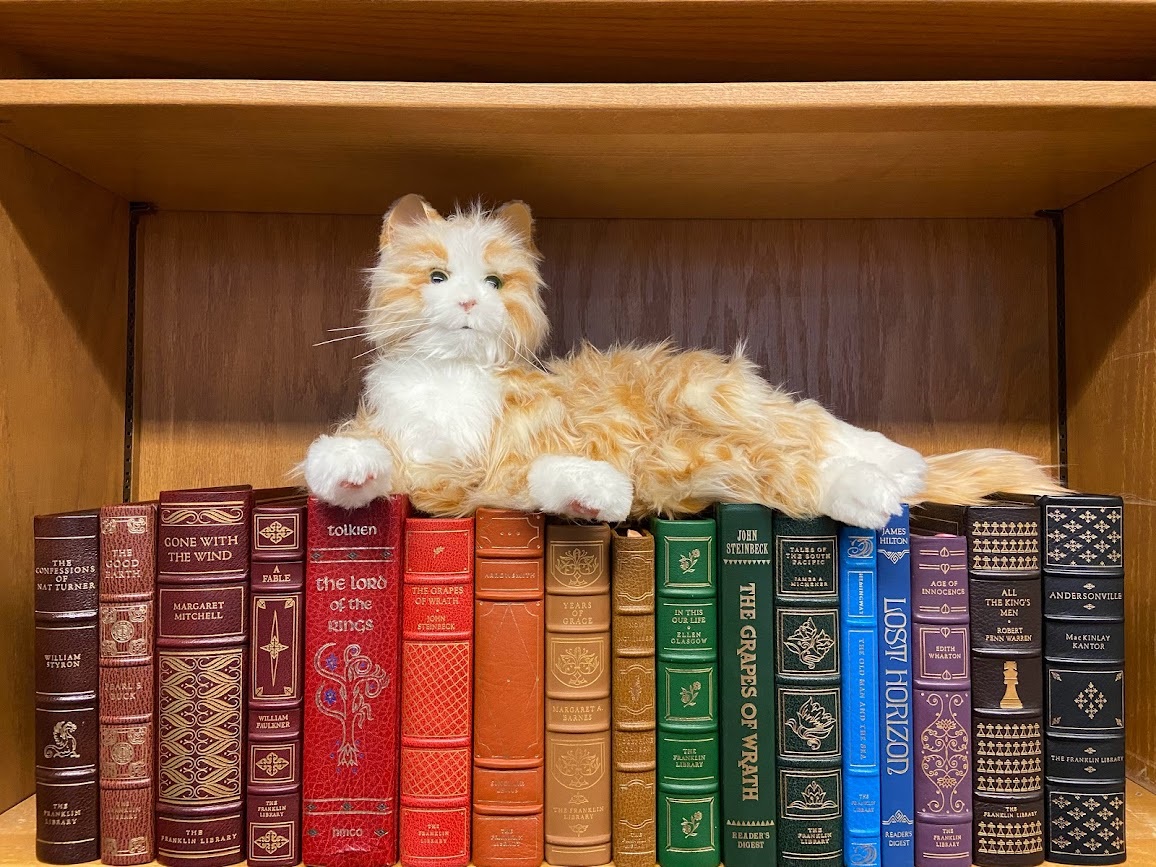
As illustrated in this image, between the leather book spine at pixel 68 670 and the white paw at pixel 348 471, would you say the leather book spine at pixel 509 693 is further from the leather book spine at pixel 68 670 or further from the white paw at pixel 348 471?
the leather book spine at pixel 68 670

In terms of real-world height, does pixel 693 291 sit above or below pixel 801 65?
below

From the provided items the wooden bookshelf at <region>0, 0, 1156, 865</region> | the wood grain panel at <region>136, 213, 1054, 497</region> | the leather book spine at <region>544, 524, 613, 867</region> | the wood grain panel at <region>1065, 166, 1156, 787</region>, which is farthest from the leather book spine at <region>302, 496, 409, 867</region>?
the wood grain panel at <region>1065, 166, 1156, 787</region>

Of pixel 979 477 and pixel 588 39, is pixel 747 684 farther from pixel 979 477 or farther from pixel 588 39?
pixel 588 39

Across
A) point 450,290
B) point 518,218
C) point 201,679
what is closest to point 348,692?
point 201,679

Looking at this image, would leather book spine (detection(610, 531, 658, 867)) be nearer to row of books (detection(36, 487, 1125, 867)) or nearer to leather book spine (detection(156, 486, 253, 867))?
row of books (detection(36, 487, 1125, 867))

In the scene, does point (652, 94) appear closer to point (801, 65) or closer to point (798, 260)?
point (801, 65)

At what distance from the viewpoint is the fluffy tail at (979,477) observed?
2.46 ft

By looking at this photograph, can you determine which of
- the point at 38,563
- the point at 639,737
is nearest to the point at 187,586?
the point at 38,563

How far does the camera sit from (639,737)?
660 millimetres

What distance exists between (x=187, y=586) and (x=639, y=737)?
15.3 inches

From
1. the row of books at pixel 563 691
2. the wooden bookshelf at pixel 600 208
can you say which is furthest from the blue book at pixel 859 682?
the wooden bookshelf at pixel 600 208

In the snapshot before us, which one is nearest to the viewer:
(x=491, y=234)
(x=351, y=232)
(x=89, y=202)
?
(x=491, y=234)

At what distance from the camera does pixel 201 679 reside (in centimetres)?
65

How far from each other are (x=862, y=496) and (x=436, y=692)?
1.24 ft
